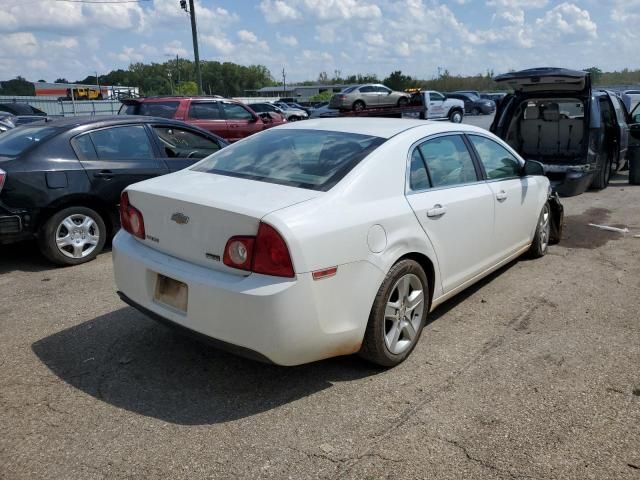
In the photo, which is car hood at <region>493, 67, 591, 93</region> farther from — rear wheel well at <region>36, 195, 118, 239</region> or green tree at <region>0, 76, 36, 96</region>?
green tree at <region>0, 76, 36, 96</region>

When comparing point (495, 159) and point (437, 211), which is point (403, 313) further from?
point (495, 159)

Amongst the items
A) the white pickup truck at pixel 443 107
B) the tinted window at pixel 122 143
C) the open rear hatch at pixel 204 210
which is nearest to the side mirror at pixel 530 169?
the open rear hatch at pixel 204 210

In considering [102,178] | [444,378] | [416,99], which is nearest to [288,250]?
[444,378]

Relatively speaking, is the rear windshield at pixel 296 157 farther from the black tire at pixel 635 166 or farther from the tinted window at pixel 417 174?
the black tire at pixel 635 166

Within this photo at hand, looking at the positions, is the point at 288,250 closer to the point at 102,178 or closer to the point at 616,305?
the point at 616,305

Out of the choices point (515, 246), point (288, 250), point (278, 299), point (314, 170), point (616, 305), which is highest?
point (314, 170)

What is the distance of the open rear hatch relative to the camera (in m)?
3.05

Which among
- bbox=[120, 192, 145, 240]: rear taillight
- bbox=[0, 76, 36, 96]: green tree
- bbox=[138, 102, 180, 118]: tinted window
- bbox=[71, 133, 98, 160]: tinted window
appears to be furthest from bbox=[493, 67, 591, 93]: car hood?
bbox=[0, 76, 36, 96]: green tree

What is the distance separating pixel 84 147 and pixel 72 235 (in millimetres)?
921

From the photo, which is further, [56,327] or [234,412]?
[56,327]

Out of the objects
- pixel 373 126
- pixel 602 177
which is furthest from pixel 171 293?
pixel 602 177

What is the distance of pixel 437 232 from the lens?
12.7 ft

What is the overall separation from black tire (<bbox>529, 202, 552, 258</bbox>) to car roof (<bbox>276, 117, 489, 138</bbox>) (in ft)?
5.57

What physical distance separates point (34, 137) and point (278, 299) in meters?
4.22
